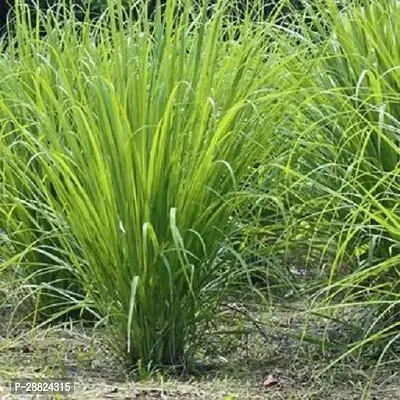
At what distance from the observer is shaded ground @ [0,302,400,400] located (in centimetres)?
283

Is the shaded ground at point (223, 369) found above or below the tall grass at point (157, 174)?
below

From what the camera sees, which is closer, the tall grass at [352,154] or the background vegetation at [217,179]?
the background vegetation at [217,179]

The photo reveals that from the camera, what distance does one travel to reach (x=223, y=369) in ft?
10.2

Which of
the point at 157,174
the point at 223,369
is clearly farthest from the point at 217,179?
the point at 223,369

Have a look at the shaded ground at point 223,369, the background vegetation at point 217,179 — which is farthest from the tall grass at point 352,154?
the shaded ground at point 223,369

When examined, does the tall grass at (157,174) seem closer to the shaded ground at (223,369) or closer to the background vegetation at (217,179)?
the background vegetation at (217,179)

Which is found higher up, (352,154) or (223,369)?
(352,154)

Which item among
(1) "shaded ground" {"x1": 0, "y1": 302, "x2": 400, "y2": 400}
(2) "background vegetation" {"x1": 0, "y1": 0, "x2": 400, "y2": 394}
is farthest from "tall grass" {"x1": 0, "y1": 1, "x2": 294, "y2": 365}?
(1) "shaded ground" {"x1": 0, "y1": 302, "x2": 400, "y2": 400}

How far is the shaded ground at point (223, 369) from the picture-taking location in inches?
111

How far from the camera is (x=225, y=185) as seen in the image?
3.05 m

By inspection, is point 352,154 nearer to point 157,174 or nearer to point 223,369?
point 157,174

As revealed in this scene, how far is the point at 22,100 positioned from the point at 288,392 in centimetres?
171

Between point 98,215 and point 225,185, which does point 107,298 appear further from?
point 225,185

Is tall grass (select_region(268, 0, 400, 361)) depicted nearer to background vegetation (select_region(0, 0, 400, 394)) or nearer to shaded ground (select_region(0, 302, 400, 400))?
background vegetation (select_region(0, 0, 400, 394))
